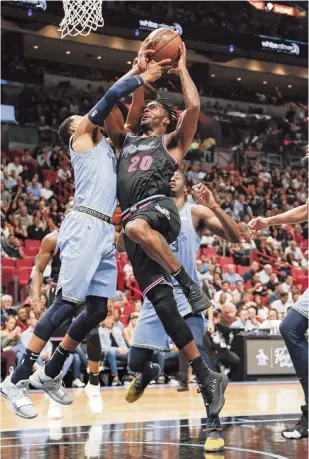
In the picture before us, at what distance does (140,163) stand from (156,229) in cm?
51

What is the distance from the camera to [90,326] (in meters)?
5.70

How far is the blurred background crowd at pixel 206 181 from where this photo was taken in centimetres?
1261

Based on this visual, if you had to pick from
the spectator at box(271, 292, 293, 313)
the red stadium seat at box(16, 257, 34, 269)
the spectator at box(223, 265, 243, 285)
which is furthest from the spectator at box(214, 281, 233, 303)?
the red stadium seat at box(16, 257, 34, 269)

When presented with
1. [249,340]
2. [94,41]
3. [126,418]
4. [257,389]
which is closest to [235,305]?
[249,340]

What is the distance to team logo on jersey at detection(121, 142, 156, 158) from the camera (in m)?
5.64

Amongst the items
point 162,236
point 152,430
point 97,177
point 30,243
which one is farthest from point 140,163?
point 30,243

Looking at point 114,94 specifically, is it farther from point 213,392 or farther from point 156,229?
point 213,392

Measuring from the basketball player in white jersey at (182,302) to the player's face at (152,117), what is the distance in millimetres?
597

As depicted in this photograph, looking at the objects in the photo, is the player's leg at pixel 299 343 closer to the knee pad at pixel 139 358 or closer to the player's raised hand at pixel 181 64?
the knee pad at pixel 139 358

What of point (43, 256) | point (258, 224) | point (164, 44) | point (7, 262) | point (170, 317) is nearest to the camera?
point (170, 317)

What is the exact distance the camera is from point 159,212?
5395 millimetres

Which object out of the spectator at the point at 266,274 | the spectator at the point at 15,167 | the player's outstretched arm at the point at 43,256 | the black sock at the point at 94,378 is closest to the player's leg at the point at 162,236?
the player's outstretched arm at the point at 43,256

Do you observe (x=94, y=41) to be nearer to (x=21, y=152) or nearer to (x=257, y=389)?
(x=21, y=152)

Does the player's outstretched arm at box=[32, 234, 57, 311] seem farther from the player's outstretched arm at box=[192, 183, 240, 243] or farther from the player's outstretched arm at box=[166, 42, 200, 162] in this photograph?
the player's outstretched arm at box=[166, 42, 200, 162]
